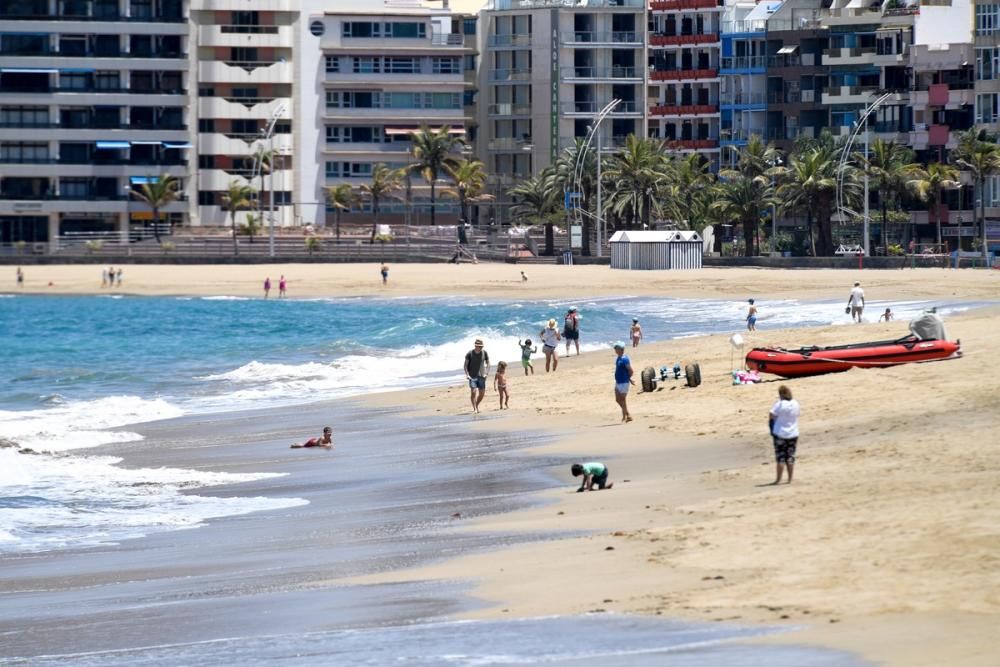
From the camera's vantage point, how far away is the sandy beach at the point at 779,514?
11.5 metres

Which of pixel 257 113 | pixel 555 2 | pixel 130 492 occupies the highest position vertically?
pixel 555 2

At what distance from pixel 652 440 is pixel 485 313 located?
37.4 meters

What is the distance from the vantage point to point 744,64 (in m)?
105

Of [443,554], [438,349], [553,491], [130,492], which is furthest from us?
[438,349]

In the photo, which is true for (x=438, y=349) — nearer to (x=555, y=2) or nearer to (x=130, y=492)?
(x=130, y=492)

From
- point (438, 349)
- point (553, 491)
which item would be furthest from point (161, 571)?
point (438, 349)

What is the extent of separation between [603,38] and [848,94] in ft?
60.7

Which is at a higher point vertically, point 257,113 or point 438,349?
point 257,113

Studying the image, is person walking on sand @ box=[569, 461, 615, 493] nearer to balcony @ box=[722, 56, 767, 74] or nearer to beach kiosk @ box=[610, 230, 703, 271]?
beach kiosk @ box=[610, 230, 703, 271]

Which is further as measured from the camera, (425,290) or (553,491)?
(425,290)

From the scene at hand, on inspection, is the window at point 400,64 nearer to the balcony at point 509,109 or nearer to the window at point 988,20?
the balcony at point 509,109

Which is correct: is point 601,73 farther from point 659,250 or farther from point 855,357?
point 855,357

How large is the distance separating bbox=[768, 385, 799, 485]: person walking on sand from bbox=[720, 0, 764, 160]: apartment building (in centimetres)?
8809

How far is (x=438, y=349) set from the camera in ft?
148
